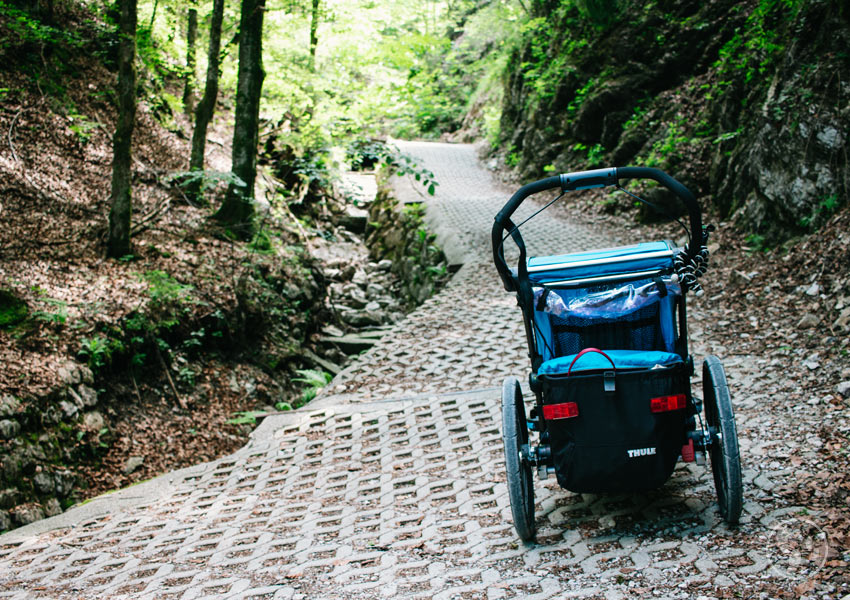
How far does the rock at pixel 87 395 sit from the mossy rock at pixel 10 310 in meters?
1.05

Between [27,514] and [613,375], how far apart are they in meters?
5.55

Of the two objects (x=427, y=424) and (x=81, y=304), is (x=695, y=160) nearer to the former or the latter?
(x=427, y=424)

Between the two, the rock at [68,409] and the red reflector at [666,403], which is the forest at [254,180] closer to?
the rock at [68,409]

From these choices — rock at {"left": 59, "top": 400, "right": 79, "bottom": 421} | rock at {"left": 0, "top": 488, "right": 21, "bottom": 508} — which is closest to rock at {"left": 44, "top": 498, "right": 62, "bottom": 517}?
rock at {"left": 0, "top": 488, "right": 21, "bottom": 508}

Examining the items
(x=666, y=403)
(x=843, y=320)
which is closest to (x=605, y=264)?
(x=666, y=403)

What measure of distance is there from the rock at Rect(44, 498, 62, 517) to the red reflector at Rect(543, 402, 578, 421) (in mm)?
5179

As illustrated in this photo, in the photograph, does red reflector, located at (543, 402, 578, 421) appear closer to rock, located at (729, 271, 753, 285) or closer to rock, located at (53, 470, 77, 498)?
rock, located at (53, 470, 77, 498)

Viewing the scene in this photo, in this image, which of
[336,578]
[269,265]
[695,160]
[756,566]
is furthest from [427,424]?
[695,160]

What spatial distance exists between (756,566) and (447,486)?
233cm

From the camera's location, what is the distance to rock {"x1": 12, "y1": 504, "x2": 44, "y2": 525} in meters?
5.80

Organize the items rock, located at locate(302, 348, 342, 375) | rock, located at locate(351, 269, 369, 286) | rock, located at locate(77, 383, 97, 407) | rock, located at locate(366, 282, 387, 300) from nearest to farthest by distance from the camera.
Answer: rock, located at locate(77, 383, 97, 407), rock, located at locate(302, 348, 342, 375), rock, located at locate(366, 282, 387, 300), rock, located at locate(351, 269, 369, 286)

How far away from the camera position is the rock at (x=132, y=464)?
6.86 metres

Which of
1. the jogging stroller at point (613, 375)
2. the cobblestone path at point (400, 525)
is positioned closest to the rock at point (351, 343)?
the cobblestone path at point (400, 525)

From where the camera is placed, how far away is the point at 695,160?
39.3 ft
